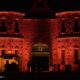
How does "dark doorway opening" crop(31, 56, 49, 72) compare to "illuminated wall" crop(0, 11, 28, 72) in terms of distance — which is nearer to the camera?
"illuminated wall" crop(0, 11, 28, 72)

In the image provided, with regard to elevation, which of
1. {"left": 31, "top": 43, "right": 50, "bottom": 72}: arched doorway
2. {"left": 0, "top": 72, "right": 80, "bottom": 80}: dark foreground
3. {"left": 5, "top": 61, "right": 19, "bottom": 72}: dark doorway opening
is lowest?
{"left": 0, "top": 72, "right": 80, "bottom": 80}: dark foreground

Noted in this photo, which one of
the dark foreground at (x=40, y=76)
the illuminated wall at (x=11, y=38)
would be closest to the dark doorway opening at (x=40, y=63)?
the illuminated wall at (x=11, y=38)

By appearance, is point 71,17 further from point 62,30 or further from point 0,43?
point 0,43

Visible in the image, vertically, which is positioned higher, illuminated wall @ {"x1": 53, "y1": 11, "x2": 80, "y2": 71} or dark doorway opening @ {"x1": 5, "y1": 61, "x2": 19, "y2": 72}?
illuminated wall @ {"x1": 53, "y1": 11, "x2": 80, "y2": 71}

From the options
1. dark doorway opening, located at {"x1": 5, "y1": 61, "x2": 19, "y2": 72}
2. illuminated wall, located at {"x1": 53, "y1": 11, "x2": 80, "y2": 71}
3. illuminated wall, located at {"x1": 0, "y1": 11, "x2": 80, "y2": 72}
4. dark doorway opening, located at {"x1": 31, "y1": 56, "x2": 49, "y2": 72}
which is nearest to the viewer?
dark doorway opening, located at {"x1": 5, "y1": 61, "x2": 19, "y2": 72}

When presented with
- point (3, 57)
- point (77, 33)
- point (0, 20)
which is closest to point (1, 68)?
point (3, 57)

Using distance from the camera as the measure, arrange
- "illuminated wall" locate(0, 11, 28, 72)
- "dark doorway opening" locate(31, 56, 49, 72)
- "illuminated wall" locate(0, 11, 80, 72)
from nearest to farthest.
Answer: "illuminated wall" locate(0, 11, 80, 72) → "illuminated wall" locate(0, 11, 28, 72) → "dark doorway opening" locate(31, 56, 49, 72)

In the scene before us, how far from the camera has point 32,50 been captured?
69688 millimetres

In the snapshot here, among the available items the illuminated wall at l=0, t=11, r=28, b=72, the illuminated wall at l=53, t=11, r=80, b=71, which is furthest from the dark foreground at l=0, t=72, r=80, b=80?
the illuminated wall at l=0, t=11, r=28, b=72

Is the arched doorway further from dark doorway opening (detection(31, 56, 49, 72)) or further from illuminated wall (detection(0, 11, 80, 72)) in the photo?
illuminated wall (detection(0, 11, 80, 72))

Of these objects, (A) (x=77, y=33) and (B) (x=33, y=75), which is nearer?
(B) (x=33, y=75)

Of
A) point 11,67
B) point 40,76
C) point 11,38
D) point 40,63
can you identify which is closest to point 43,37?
point 40,63

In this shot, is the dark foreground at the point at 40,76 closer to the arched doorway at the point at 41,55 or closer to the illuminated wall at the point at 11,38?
the illuminated wall at the point at 11,38

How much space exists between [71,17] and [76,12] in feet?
3.27
